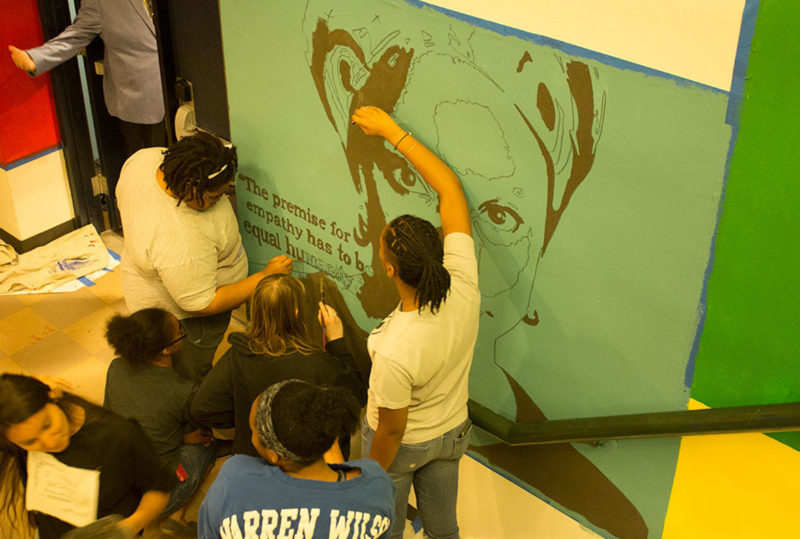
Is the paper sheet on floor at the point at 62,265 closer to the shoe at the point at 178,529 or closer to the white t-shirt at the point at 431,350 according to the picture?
the shoe at the point at 178,529

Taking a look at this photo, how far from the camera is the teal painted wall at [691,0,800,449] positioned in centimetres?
188

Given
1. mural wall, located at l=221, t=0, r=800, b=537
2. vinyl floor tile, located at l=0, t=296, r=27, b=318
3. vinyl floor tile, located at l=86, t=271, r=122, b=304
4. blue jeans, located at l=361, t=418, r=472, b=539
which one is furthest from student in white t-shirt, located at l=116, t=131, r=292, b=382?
vinyl floor tile, located at l=0, t=296, r=27, b=318

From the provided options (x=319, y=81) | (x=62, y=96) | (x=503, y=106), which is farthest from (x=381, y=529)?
(x=62, y=96)

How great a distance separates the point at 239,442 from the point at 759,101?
85.4 inches

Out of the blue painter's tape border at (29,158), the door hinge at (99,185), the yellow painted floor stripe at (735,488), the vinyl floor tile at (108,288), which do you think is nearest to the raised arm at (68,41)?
the blue painter's tape border at (29,158)

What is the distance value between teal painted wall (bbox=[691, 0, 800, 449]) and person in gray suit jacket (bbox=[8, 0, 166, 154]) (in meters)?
3.48

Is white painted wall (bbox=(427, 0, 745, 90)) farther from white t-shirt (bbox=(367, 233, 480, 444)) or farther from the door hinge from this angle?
the door hinge

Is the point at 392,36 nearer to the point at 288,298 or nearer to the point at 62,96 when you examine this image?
the point at 288,298

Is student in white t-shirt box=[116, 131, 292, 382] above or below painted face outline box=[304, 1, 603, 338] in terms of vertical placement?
below

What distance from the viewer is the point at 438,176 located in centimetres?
262

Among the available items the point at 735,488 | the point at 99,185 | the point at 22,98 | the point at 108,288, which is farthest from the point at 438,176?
the point at 99,185

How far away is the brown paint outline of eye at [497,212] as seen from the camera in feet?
8.43

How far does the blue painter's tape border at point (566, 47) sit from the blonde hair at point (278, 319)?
3.58ft

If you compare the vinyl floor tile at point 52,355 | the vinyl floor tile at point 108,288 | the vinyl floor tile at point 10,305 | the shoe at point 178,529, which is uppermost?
the vinyl floor tile at point 108,288
